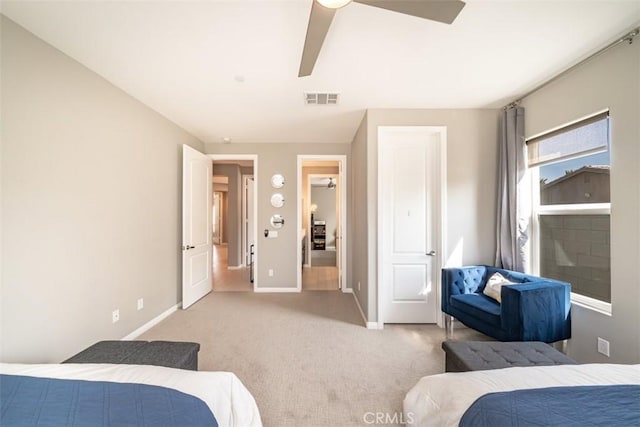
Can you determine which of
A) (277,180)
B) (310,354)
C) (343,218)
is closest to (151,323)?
(310,354)

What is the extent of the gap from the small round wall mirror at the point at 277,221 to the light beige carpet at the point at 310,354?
1.33 metres

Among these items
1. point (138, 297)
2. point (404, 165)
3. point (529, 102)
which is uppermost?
point (529, 102)

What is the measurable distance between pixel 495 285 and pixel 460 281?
312 mm

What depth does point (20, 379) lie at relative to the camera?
3.17 ft

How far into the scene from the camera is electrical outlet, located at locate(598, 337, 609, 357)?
185 cm

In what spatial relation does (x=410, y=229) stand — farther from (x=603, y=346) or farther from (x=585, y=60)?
(x=585, y=60)

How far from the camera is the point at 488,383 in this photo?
3.62ft

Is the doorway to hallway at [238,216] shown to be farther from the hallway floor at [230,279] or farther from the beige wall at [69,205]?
the beige wall at [69,205]

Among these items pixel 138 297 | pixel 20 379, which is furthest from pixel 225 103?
pixel 20 379

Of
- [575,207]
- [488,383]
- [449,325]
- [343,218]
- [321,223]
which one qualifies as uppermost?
[575,207]

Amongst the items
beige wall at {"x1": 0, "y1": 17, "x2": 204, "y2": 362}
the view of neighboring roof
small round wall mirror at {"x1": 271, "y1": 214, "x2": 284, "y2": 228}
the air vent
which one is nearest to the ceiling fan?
the air vent

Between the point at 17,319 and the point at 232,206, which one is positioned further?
the point at 232,206

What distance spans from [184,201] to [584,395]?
156 inches

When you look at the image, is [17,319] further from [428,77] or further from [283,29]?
[428,77]
